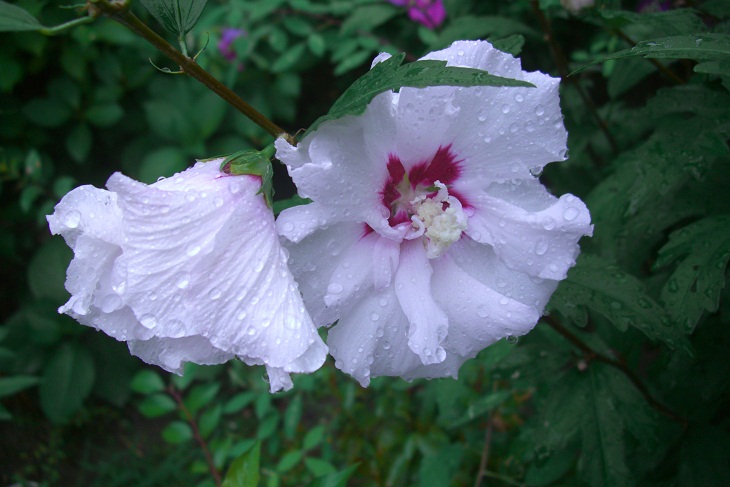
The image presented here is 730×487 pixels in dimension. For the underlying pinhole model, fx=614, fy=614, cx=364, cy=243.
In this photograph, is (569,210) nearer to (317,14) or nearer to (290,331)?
(290,331)

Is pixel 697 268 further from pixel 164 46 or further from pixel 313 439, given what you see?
pixel 313 439

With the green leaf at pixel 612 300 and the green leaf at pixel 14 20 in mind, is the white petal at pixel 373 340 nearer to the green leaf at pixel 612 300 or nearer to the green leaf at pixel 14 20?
the green leaf at pixel 612 300

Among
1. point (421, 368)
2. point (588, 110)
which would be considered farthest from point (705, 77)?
point (421, 368)

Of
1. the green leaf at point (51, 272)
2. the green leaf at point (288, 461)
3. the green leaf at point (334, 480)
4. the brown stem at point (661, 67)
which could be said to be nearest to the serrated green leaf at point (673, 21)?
the brown stem at point (661, 67)

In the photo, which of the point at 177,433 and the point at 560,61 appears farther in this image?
the point at 177,433

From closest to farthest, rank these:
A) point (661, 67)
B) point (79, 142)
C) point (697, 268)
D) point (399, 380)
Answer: point (697, 268) < point (661, 67) < point (399, 380) < point (79, 142)

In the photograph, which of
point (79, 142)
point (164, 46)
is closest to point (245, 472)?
point (164, 46)
